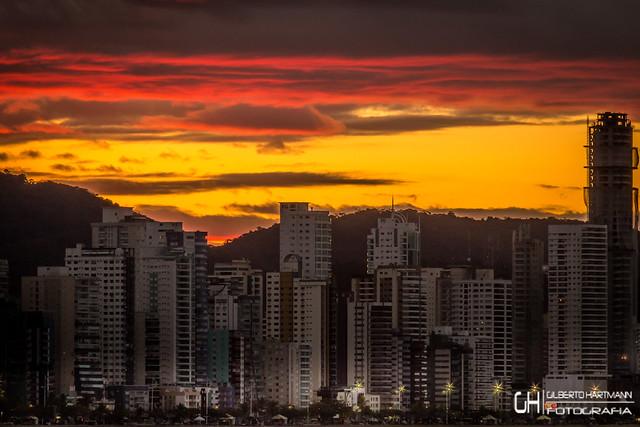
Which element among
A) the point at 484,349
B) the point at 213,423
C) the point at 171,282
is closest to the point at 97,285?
the point at 171,282

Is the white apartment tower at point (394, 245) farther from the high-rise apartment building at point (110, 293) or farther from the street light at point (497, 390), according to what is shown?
the high-rise apartment building at point (110, 293)

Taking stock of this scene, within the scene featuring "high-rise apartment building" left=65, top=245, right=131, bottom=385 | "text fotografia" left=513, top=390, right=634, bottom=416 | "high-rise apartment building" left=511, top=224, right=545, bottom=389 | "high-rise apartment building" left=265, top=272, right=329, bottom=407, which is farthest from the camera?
"high-rise apartment building" left=511, top=224, right=545, bottom=389

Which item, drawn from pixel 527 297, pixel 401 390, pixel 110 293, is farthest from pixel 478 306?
Answer: pixel 110 293

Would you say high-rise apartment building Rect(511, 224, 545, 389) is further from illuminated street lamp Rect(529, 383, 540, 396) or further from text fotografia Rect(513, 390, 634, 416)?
text fotografia Rect(513, 390, 634, 416)

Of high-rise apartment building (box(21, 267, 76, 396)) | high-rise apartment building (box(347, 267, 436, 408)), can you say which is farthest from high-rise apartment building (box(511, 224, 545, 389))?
high-rise apartment building (box(21, 267, 76, 396))

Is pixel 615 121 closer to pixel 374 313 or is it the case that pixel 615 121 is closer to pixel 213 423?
pixel 374 313

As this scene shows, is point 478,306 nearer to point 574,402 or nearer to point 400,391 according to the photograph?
point 400,391
